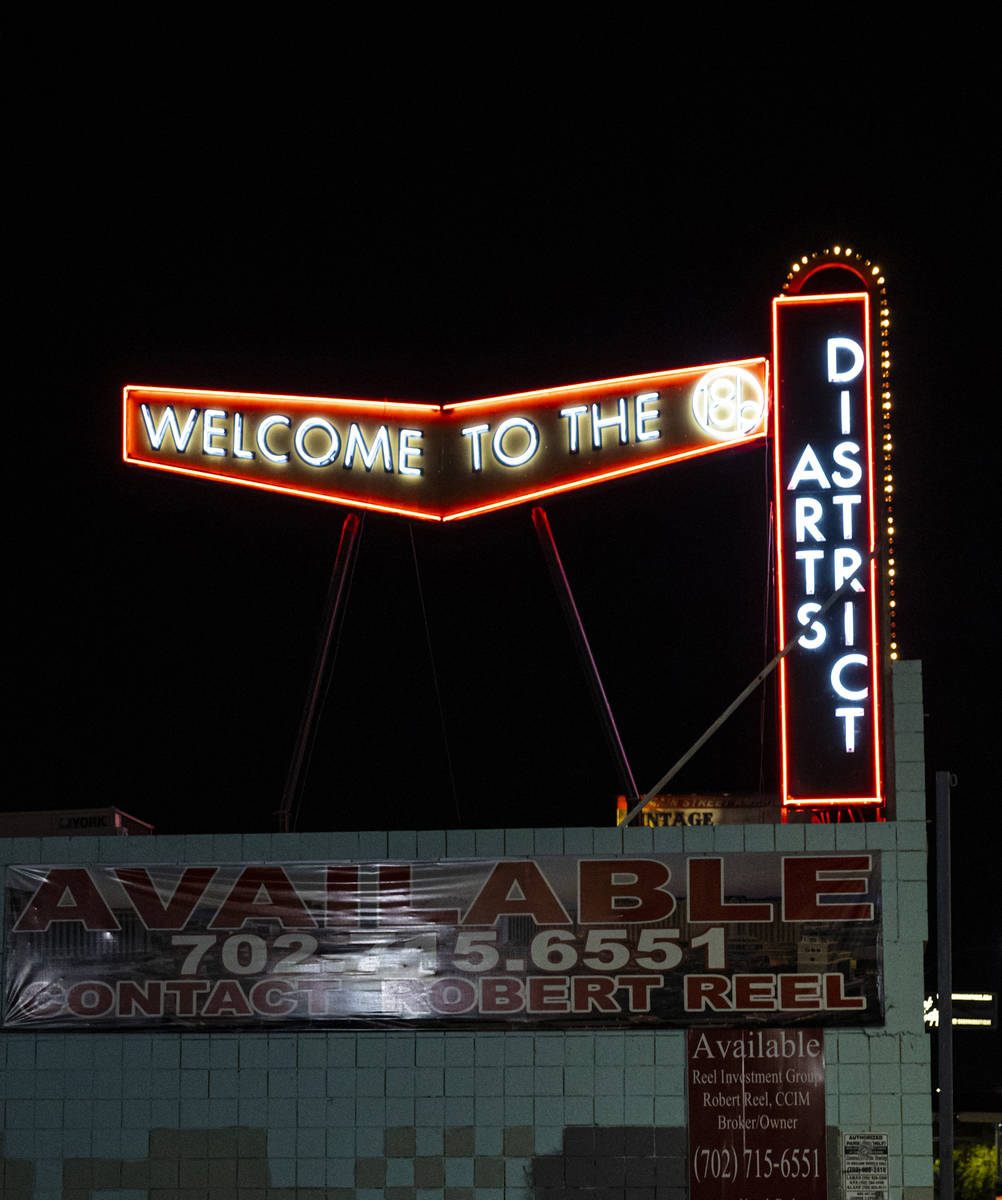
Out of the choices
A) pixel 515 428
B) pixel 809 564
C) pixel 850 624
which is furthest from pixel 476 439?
pixel 850 624

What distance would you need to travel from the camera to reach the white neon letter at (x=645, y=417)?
1650cm

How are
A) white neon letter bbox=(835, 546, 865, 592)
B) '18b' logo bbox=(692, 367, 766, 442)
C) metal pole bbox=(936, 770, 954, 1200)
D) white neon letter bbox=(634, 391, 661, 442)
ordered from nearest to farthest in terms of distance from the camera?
metal pole bbox=(936, 770, 954, 1200) < white neon letter bbox=(835, 546, 865, 592) < '18b' logo bbox=(692, 367, 766, 442) < white neon letter bbox=(634, 391, 661, 442)

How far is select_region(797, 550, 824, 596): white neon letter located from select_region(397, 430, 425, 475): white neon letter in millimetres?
3691

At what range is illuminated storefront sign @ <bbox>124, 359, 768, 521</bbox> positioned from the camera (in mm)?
16422

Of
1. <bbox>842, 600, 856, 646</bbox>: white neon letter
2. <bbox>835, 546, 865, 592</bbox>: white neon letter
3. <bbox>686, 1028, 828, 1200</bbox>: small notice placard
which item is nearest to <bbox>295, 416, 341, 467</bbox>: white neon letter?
<bbox>835, 546, 865, 592</bbox>: white neon letter

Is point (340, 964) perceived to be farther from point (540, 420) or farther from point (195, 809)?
point (195, 809)

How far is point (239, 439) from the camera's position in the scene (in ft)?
54.6

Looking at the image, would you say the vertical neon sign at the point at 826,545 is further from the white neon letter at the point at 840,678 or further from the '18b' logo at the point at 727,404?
the '18b' logo at the point at 727,404

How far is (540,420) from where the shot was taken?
55.1 ft

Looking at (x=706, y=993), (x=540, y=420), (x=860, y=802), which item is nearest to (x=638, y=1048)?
(x=706, y=993)

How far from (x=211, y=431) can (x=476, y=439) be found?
251 cm

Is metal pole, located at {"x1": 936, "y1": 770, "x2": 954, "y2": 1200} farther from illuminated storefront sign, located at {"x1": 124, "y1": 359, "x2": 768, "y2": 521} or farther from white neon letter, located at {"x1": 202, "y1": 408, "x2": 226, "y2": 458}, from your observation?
white neon letter, located at {"x1": 202, "y1": 408, "x2": 226, "y2": 458}

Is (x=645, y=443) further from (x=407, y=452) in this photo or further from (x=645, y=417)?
(x=407, y=452)

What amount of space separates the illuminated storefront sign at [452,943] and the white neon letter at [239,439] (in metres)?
4.66
